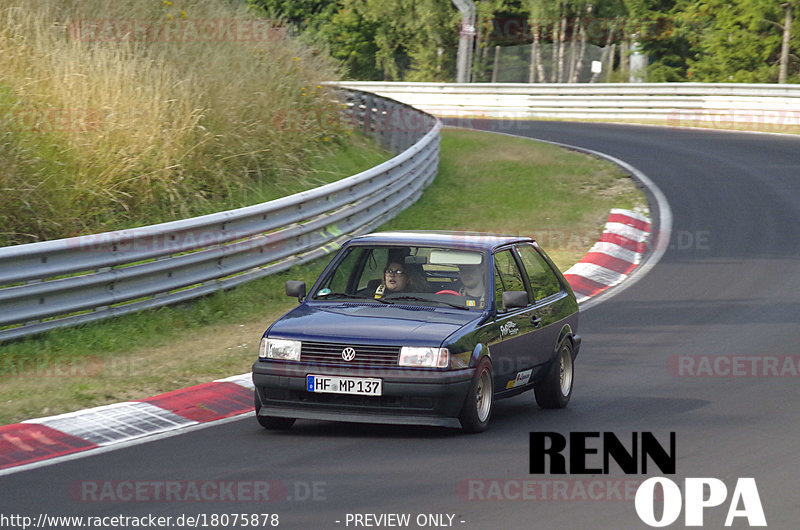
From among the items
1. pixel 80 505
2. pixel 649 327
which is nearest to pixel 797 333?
pixel 649 327

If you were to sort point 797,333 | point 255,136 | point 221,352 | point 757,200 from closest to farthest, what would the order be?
1. point 221,352
2. point 797,333
3. point 255,136
4. point 757,200

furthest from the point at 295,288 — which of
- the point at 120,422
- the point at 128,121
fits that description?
the point at 128,121

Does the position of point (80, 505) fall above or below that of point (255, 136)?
below

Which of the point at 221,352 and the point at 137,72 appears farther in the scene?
the point at 137,72

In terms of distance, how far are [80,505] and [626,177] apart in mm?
18161

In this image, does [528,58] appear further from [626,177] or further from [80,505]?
[80,505]

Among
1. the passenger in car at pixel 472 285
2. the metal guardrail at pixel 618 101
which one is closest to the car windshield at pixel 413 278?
A: the passenger in car at pixel 472 285

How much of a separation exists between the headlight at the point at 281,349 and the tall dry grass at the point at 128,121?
5.67 metres

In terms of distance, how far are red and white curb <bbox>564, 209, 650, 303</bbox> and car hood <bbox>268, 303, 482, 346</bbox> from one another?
6.08 m

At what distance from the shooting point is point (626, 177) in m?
22.9

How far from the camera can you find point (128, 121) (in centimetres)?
1504

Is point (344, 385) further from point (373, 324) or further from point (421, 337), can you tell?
point (421, 337)

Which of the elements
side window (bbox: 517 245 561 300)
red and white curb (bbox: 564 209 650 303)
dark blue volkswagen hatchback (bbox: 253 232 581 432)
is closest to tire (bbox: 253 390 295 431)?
dark blue volkswagen hatchback (bbox: 253 232 581 432)

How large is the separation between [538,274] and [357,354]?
248cm
